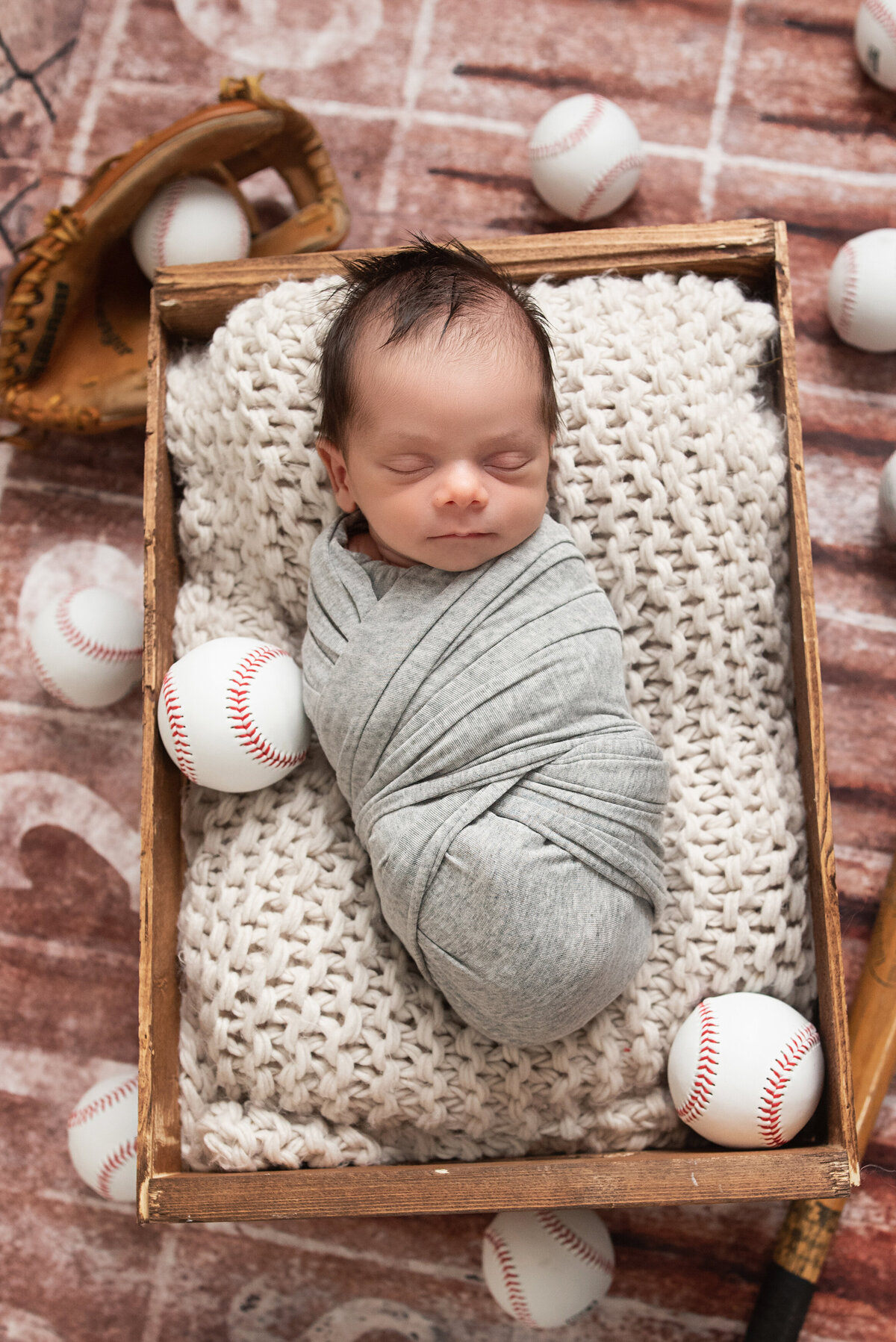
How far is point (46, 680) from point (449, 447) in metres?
0.63

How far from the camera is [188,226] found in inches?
49.8

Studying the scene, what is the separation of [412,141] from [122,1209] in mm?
1506

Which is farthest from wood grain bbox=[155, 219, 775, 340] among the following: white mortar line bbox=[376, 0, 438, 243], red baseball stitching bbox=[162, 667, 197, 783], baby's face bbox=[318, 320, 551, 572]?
red baseball stitching bbox=[162, 667, 197, 783]

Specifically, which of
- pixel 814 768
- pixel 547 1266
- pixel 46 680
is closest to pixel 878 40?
pixel 814 768

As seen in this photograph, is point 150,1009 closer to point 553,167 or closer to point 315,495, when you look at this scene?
point 315,495

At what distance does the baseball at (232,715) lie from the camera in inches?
40.1

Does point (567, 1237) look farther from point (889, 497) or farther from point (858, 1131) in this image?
point (889, 497)

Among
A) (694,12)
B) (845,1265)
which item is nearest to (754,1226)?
(845,1265)

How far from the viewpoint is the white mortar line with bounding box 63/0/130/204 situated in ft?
4.80

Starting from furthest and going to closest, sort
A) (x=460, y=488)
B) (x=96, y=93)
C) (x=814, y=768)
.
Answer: (x=96, y=93)
(x=814, y=768)
(x=460, y=488)

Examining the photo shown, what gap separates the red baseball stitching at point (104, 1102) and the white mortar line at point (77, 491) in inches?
29.7

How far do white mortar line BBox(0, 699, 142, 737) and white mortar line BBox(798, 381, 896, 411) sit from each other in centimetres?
101

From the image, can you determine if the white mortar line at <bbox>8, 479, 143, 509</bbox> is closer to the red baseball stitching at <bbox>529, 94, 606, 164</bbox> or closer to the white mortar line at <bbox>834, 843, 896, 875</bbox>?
the red baseball stitching at <bbox>529, 94, 606, 164</bbox>

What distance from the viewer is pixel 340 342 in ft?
3.32
